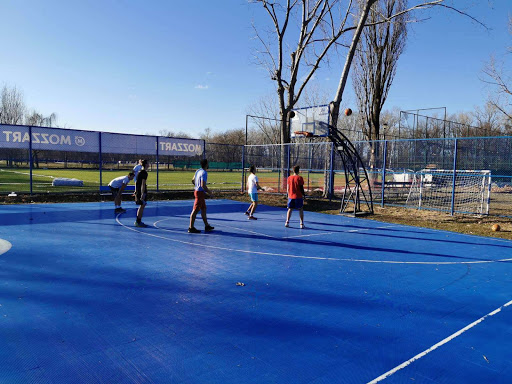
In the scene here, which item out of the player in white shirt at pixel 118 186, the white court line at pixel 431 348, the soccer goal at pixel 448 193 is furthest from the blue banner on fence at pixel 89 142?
the white court line at pixel 431 348

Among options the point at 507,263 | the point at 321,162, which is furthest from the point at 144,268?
the point at 321,162

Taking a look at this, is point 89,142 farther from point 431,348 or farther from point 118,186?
point 431,348

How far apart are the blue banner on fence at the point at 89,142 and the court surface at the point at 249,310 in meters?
Result: 8.27

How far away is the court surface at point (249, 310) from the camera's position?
3236 millimetres

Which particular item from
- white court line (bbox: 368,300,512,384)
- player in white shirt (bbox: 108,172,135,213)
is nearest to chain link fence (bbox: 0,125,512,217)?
player in white shirt (bbox: 108,172,135,213)

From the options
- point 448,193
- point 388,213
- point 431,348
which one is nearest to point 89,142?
point 388,213

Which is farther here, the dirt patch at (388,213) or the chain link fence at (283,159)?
the chain link fence at (283,159)

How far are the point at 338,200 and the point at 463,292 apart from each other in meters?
12.1

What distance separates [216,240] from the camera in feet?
28.4

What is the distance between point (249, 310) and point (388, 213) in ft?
35.6

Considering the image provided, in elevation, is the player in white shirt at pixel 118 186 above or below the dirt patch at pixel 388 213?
above

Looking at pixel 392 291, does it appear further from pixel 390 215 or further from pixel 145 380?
pixel 390 215

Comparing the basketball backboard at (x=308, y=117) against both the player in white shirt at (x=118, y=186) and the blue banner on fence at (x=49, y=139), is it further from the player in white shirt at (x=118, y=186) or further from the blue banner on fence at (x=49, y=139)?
the blue banner on fence at (x=49, y=139)

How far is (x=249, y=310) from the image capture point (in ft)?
14.8
